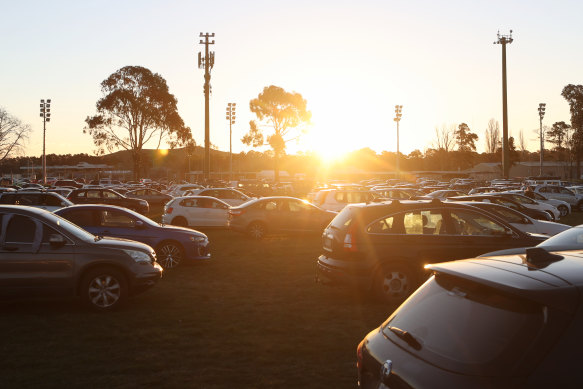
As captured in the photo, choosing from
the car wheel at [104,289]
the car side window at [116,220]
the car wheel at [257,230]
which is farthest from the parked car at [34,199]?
the car wheel at [104,289]

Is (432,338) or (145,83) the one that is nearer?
(432,338)

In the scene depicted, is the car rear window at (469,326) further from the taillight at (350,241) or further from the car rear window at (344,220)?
the car rear window at (344,220)

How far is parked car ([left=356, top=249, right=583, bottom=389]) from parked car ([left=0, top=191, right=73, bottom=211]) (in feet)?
72.1

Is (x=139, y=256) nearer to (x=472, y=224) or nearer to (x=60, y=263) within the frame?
(x=60, y=263)

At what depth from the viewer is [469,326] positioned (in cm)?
282

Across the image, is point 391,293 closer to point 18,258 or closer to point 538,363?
point 18,258

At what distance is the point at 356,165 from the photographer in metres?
145

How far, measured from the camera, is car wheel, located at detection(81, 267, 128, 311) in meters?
9.43

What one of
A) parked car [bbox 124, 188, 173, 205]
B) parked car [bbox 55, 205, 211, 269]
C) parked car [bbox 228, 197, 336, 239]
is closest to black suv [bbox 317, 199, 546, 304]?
parked car [bbox 55, 205, 211, 269]

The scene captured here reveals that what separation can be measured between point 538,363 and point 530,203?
26704mm

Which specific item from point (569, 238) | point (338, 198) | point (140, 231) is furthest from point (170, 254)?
point (338, 198)

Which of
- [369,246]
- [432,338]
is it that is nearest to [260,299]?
[369,246]

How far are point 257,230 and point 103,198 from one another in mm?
13511

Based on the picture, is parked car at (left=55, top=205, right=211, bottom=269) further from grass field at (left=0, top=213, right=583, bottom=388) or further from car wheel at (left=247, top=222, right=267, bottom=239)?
car wheel at (left=247, top=222, right=267, bottom=239)
